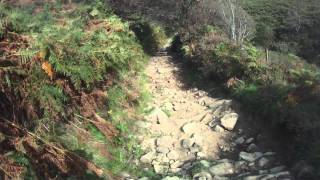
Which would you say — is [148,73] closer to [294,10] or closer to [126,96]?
[126,96]

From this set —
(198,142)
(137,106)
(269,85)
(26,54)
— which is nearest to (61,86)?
(26,54)

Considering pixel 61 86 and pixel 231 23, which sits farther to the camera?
pixel 231 23

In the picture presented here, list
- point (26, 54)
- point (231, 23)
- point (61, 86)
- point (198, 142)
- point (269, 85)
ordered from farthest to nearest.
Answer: point (231, 23) < point (269, 85) < point (198, 142) < point (61, 86) < point (26, 54)

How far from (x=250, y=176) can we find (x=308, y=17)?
93.4ft

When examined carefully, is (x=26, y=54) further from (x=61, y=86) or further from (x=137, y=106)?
(x=137, y=106)

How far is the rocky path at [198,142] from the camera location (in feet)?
26.0

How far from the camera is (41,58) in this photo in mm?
5531

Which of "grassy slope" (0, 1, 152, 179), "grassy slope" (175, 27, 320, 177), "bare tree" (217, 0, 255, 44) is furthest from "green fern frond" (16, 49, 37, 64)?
"bare tree" (217, 0, 255, 44)

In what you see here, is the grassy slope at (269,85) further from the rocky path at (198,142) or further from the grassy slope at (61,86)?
the grassy slope at (61,86)

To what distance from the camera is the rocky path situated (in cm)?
793

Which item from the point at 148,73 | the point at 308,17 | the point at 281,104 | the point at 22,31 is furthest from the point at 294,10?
the point at 22,31

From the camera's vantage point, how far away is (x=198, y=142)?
360 inches

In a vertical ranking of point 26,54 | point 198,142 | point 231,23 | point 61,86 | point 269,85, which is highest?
point 26,54

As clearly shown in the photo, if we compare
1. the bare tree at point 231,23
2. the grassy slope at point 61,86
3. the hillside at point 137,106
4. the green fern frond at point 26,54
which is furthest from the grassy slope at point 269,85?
the green fern frond at point 26,54
